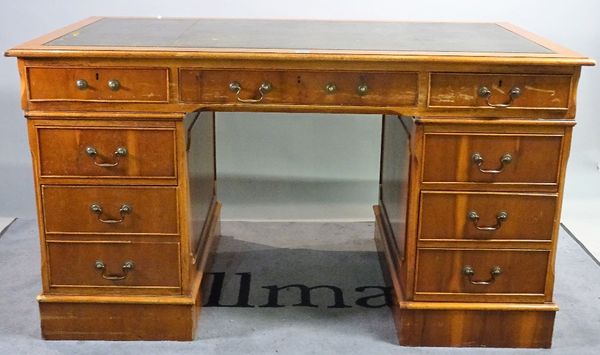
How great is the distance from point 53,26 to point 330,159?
1196 millimetres

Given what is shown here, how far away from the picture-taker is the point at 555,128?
1953 millimetres

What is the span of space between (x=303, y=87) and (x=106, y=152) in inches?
21.6

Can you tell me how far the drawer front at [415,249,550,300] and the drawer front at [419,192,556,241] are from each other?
49 mm

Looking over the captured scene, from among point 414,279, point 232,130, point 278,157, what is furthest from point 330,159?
point 414,279

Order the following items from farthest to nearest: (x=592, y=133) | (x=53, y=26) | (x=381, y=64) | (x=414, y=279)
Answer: (x=592, y=133) < (x=53, y=26) < (x=414, y=279) < (x=381, y=64)

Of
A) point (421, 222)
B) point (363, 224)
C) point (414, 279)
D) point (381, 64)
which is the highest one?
point (381, 64)

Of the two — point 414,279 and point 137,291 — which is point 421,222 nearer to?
point 414,279

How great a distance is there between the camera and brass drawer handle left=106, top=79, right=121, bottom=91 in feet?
6.36

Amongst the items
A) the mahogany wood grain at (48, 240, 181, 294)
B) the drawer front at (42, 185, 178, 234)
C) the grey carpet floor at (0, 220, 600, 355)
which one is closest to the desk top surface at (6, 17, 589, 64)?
the drawer front at (42, 185, 178, 234)

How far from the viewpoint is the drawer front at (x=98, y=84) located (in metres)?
1.93

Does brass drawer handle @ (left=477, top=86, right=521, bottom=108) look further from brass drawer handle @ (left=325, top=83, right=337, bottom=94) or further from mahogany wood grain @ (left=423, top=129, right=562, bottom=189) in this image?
brass drawer handle @ (left=325, top=83, right=337, bottom=94)

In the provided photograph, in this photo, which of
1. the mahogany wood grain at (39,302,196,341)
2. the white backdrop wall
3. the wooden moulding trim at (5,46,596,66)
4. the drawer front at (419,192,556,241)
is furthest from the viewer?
the white backdrop wall

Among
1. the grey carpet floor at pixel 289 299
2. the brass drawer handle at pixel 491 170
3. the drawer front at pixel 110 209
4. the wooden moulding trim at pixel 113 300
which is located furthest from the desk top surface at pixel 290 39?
the grey carpet floor at pixel 289 299

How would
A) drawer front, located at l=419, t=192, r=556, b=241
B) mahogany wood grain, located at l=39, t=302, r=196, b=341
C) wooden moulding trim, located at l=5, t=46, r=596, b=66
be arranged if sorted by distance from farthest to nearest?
mahogany wood grain, located at l=39, t=302, r=196, b=341, drawer front, located at l=419, t=192, r=556, b=241, wooden moulding trim, located at l=5, t=46, r=596, b=66
